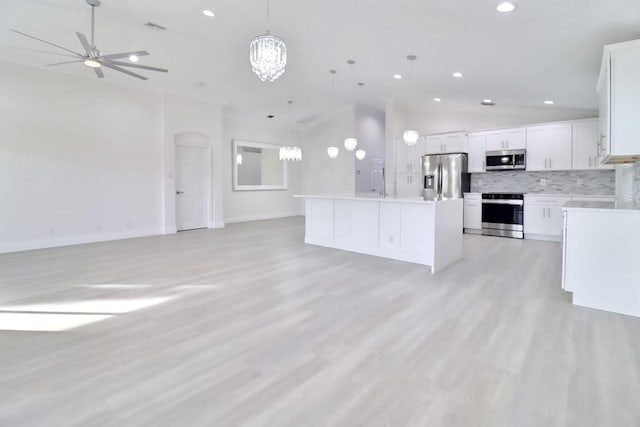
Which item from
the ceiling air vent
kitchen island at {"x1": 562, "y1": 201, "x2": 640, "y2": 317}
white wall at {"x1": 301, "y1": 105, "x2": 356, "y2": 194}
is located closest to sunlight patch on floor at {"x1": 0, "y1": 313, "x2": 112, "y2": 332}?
the ceiling air vent

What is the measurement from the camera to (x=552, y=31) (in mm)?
3648

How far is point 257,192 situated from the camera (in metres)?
10.7

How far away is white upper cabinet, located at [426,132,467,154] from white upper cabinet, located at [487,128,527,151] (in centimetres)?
54

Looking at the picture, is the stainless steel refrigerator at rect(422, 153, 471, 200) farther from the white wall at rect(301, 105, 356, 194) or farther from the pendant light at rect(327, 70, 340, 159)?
the white wall at rect(301, 105, 356, 194)

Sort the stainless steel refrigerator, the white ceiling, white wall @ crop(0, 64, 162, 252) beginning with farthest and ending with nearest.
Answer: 1. the stainless steel refrigerator
2. white wall @ crop(0, 64, 162, 252)
3. the white ceiling

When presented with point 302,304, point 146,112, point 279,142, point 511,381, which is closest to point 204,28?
point 146,112

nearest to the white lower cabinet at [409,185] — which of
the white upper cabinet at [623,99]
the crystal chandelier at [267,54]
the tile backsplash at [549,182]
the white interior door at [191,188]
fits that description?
the tile backsplash at [549,182]

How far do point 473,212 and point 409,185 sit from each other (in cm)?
171

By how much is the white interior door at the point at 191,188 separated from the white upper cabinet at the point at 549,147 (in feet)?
24.5

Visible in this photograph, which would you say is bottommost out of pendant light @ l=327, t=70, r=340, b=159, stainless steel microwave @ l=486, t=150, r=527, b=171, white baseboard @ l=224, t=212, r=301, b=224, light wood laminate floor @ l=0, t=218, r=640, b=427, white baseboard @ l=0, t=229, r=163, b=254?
light wood laminate floor @ l=0, t=218, r=640, b=427

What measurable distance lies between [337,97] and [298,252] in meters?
5.01

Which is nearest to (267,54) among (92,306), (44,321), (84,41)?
(84,41)

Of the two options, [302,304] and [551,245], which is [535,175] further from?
[302,304]

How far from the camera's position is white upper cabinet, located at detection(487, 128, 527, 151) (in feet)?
23.1
